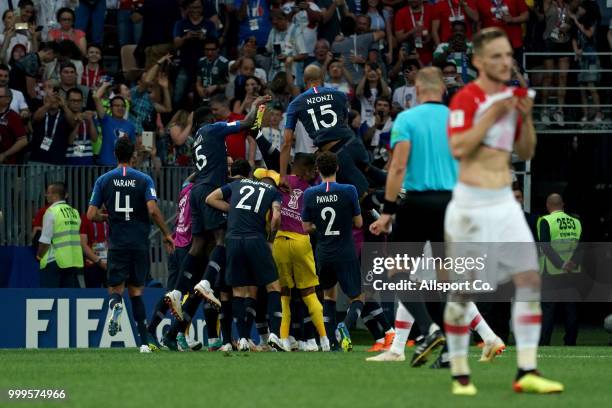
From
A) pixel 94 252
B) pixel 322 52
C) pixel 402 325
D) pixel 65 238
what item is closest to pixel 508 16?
pixel 322 52

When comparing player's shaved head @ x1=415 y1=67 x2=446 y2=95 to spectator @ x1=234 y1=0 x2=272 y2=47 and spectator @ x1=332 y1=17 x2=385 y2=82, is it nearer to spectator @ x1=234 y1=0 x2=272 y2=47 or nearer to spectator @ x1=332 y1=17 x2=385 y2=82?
spectator @ x1=332 y1=17 x2=385 y2=82

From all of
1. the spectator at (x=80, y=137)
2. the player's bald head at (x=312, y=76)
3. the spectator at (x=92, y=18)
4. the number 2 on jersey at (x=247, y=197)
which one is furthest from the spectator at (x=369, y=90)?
the number 2 on jersey at (x=247, y=197)

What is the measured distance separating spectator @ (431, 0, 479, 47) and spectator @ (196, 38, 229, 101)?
4.00 meters

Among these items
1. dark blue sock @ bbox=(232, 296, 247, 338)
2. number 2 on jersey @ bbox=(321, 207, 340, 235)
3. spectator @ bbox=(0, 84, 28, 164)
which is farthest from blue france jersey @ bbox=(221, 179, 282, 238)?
spectator @ bbox=(0, 84, 28, 164)

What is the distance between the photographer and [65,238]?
19.1 meters

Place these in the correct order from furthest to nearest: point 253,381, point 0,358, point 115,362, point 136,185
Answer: point 136,185, point 0,358, point 115,362, point 253,381

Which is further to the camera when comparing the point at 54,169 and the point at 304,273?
the point at 54,169

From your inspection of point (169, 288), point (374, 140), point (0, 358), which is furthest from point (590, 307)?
point (0, 358)

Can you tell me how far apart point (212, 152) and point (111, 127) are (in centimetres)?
506

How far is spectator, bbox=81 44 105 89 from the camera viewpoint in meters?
22.2

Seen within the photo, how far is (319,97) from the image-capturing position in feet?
55.1

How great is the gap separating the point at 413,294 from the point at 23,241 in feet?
32.1

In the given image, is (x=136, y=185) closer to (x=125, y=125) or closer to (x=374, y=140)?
(x=125, y=125)

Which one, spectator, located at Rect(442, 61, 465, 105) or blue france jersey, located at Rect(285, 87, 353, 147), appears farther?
spectator, located at Rect(442, 61, 465, 105)
